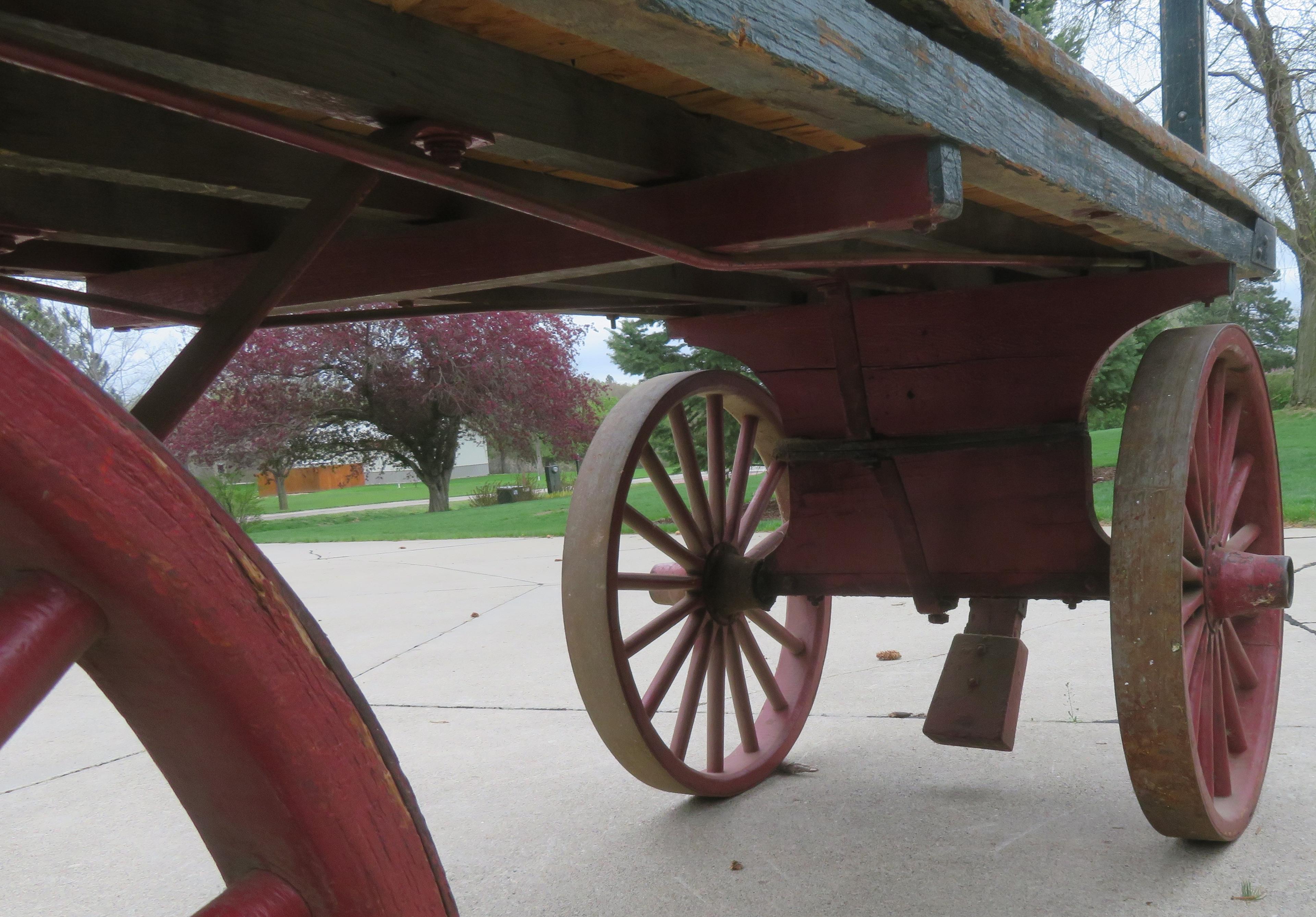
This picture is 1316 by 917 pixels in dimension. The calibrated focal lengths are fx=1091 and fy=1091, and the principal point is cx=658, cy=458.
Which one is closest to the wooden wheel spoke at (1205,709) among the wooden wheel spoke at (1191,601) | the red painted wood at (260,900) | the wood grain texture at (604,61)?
the wooden wheel spoke at (1191,601)

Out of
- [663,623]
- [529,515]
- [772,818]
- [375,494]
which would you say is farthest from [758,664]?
[375,494]

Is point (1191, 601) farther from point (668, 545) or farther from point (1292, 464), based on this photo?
point (1292, 464)

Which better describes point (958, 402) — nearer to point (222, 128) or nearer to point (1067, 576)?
point (1067, 576)

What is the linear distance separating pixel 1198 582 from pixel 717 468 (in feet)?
4.33

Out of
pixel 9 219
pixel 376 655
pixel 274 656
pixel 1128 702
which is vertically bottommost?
pixel 376 655

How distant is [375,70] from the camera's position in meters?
1.14

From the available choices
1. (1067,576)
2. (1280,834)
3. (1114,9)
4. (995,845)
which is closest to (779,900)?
(995,845)

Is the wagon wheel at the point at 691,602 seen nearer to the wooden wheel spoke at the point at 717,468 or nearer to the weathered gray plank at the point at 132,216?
the wooden wheel spoke at the point at 717,468

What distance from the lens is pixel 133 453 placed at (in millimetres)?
620

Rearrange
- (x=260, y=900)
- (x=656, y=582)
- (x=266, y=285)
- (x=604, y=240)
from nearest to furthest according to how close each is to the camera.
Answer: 1. (x=260, y=900)
2. (x=266, y=285)
3. (x=604, y=240)
4. (x=656, y=582)

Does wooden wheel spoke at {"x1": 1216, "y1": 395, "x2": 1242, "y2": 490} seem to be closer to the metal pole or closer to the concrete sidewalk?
the metal pole

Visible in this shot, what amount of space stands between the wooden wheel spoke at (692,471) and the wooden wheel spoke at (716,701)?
28 cm

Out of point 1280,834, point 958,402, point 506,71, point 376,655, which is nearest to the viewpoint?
point 506,71

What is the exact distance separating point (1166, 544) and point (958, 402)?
769 mm
